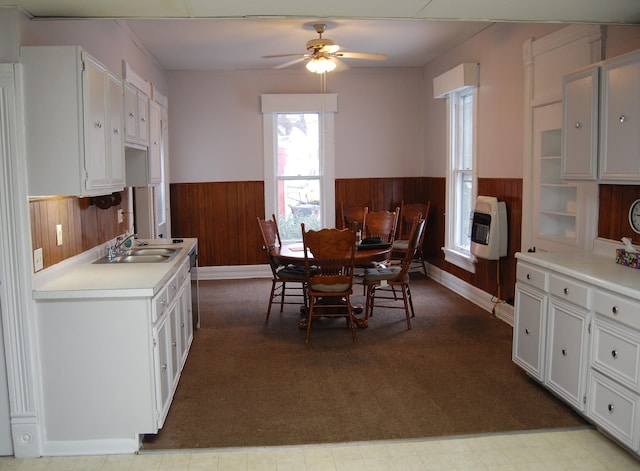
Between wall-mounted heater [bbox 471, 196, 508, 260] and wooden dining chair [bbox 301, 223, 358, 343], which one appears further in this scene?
wall-mounted heater [bbox 471, 196, 508, 260]

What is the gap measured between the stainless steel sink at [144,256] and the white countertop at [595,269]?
2.42 meters

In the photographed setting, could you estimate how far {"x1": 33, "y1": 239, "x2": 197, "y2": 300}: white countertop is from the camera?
292cm

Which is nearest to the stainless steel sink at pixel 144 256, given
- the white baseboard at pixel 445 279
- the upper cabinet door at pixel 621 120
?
the upper cabinet door at pixel 621 120

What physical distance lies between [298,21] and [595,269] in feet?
10.7

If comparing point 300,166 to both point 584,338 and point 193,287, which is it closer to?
point 193,287

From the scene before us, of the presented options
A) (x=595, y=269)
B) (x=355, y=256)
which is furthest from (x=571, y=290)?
(x=355, y=256)

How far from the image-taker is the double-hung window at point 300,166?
7465 mm

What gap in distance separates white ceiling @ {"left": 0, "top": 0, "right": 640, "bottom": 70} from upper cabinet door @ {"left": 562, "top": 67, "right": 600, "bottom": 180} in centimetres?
37

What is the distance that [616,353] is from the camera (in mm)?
2867

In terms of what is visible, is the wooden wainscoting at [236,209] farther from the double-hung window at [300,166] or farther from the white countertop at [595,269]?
the white countertop at [595,269]

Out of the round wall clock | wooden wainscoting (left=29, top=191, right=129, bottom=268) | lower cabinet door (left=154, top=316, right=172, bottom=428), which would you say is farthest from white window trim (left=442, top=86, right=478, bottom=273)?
lower cabinet door (left=154, top=316, right=172, bottom=428)

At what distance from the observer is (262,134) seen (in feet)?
24.5

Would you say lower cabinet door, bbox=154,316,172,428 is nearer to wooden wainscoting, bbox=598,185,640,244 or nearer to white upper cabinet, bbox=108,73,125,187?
white upper cabinet, bbox=108,73,125,187

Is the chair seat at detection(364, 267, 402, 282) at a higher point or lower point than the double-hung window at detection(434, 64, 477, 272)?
lower
